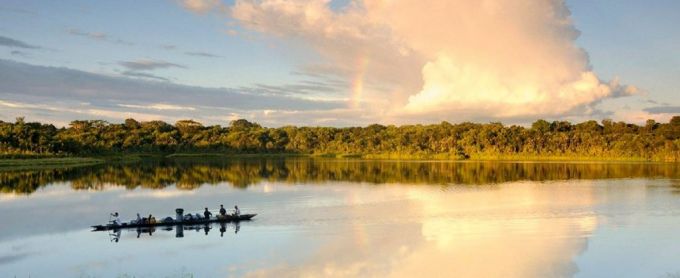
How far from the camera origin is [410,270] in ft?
56.8

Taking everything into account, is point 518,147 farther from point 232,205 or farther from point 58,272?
point 58,272

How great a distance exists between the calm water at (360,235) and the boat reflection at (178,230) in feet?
0.29

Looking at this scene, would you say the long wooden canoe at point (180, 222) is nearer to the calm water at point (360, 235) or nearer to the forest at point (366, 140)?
the calm water at point (360, 235)

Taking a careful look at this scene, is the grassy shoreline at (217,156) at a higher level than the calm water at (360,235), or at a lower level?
higher

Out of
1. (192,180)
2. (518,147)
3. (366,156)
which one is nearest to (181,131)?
(366,156)

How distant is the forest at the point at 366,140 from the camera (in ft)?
290

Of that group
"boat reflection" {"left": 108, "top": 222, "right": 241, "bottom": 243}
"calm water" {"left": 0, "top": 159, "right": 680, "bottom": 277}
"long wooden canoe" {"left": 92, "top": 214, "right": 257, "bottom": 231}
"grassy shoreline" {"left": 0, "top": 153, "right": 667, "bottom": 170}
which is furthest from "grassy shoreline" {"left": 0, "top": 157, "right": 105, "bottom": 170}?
"boat reflection" {"left": 108, "top": 222, "right": 241, "bottom": 243}

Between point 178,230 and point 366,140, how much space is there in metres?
103

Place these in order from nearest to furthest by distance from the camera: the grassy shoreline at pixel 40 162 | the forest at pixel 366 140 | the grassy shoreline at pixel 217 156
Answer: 1. the grassy shoreline at pixel 40 162
2. the grassy shoreline at pixel 217 156
3. the forest at pixel 366 140

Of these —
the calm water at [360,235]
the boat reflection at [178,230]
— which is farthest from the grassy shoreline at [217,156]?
the boat reflection at [178,230]

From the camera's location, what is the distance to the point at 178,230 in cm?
2373

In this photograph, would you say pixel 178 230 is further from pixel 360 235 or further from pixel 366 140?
pixel 366 140

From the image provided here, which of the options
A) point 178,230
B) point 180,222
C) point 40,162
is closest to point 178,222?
point 180,222

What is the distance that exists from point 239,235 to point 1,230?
984 cm
